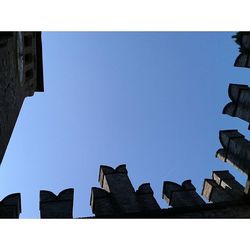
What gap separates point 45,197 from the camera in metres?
10.4

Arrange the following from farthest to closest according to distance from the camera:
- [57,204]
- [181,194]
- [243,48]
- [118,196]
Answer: [243,48] → [181,194] → [118,196] → [57,204]

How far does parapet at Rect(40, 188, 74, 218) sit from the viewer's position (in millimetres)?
9766

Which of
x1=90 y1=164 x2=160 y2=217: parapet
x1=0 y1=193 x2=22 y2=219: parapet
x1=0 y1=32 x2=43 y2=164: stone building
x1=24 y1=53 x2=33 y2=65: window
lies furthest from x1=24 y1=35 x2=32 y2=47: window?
x1=0 y1=193 x2=22 y2=219: parapet

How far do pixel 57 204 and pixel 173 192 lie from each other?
3.38m

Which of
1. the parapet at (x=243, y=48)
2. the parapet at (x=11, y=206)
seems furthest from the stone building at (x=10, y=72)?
the parapet at (x=243, y=48)

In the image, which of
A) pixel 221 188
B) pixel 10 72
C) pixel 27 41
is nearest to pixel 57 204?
pixel 221 188

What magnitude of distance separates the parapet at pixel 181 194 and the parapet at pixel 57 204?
2.87 metres

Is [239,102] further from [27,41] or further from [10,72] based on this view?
[27,41]

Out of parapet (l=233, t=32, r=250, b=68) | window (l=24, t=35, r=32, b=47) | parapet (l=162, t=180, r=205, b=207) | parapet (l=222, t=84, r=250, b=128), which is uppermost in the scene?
window (l=24, t=35, r=32, b=47)

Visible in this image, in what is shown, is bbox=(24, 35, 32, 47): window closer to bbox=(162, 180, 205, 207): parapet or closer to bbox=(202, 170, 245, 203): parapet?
bbox=(162, 180, 205, 207): parapet

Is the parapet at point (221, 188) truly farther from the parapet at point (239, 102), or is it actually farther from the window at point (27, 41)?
the window at point (27, 41)

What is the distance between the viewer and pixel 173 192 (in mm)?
11492

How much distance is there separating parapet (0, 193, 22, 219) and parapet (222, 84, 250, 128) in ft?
21.3
